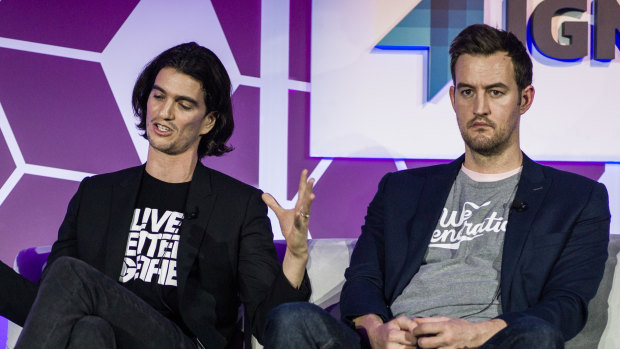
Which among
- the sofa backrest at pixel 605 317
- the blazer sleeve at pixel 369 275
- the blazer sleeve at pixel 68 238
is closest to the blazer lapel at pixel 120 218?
the blazer sleeve at pixel 68 238

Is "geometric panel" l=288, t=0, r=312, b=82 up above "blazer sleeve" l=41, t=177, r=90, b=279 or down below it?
above

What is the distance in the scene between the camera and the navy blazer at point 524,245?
2.29m

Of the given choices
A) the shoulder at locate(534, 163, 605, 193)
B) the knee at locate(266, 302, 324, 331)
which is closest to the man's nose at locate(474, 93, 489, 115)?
the shoulder at locate(534, 163, 605, 193)

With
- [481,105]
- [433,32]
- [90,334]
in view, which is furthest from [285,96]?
[90,334]

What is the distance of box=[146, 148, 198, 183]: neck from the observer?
287 centimetres

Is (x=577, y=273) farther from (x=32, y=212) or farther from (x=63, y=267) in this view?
(x=32, y=212)

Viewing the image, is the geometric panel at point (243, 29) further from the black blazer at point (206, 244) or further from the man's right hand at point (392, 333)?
the man's right hand at point (392, 333)

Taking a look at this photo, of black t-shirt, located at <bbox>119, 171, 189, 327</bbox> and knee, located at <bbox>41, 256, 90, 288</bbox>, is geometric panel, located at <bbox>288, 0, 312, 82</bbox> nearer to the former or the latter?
black t-shirt, located at <bbox>119, 171, 189, 327</bbox>

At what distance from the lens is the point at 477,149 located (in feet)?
8.53

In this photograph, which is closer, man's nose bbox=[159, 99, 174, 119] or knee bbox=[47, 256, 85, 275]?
knee bbox=[47, 256, 85, 275]

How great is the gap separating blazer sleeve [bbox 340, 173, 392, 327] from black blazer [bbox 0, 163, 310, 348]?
6.3 inches

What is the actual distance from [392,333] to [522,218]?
63cm

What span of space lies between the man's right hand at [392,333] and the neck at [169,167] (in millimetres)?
1005

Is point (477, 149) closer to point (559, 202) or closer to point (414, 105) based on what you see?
point (559, 202)
